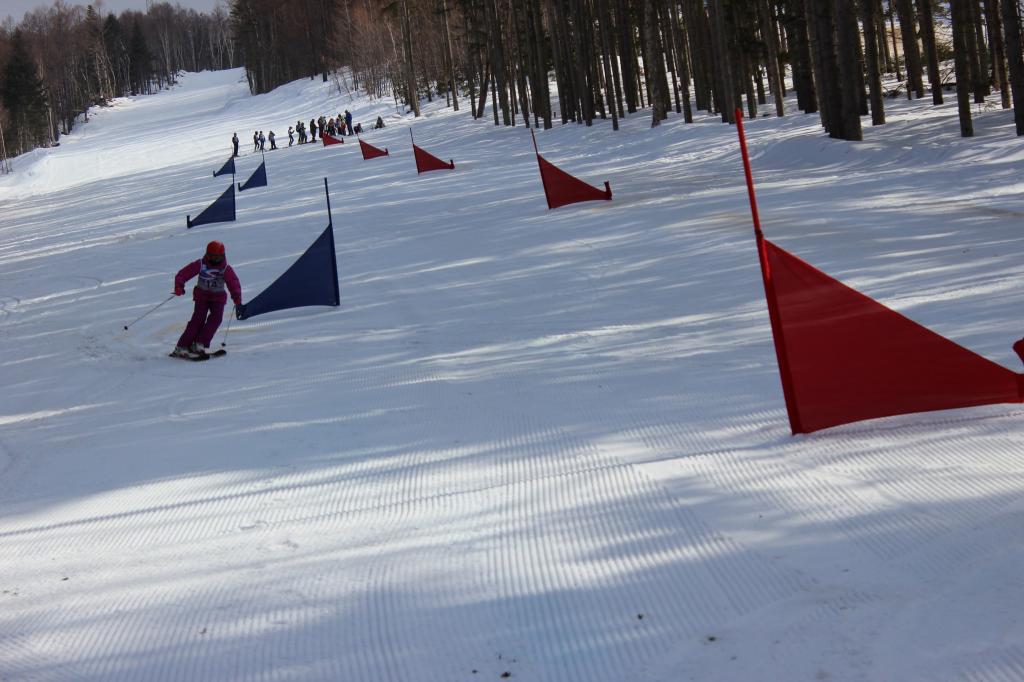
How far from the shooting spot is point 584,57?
40.9m

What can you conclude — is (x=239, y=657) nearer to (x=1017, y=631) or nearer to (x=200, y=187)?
(x=1017, y=631)

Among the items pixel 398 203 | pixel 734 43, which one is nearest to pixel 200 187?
pixel 398 203

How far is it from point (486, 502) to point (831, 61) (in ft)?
66.0

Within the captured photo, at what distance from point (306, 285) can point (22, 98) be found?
9869 centimetres

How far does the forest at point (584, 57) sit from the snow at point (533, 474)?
332 inches

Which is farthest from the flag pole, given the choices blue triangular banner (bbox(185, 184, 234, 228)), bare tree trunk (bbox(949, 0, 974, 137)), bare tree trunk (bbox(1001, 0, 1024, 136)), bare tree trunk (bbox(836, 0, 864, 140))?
blue triangular banner (bbox(185, 184, 234, 228))

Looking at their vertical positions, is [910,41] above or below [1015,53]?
above

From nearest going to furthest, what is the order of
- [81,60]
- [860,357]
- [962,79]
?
[860,357] → [962,79] → [81,60]

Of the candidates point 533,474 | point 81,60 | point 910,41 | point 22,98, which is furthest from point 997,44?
point 81,60

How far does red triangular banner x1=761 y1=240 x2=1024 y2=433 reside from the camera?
547cm

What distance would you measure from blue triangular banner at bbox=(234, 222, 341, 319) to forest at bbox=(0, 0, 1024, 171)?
10.1 m

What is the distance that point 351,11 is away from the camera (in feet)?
316

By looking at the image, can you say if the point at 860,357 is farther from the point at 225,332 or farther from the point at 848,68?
the point at 848,68

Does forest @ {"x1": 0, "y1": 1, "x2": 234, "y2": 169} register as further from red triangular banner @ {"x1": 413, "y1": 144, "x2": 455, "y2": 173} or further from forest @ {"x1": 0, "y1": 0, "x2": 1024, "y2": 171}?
red triangular banner @ {"x1": 413, "y1": 144, "x2": 455, "y2": 173}
